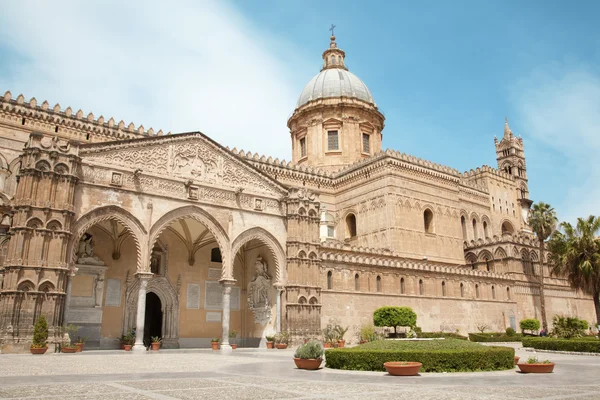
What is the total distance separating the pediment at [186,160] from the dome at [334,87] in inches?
941

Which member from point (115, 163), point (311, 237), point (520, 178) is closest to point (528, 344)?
point (311, 237)

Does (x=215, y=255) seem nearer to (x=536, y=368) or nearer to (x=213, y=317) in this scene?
(x=213, y=317)

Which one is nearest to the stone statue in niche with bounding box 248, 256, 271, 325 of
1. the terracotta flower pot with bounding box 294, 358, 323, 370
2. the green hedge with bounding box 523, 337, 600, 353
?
the green hedge with bounding box 523, 337, 600, 353

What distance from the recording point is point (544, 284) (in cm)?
4506

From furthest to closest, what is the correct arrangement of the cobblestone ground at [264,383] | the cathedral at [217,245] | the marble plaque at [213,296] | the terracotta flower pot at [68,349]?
the marble plaque at [213,296]
the cathedral at [217,245]
the terracotta flower pot at [68,349]
the cobblestone ground at [264,383]

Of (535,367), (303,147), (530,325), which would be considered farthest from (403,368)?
(303,147)

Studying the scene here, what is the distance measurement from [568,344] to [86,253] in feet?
76.6

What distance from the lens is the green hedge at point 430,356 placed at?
44.8 ft

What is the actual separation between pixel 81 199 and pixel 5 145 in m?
12.6

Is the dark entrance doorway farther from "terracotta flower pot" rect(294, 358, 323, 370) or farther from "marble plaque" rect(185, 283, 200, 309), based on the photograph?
"terracotta flower pot" rect(294, 358, 323, 370)

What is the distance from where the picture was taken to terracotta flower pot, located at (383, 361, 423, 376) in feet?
41.6

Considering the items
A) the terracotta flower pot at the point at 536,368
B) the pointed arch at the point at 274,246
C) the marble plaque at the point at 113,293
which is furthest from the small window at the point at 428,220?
the terracotta flower pot at the point at 536,368

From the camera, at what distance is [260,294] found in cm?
3006

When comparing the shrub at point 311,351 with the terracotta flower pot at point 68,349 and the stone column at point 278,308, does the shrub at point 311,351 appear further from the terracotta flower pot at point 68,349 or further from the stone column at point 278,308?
the stone column at point 278,308
